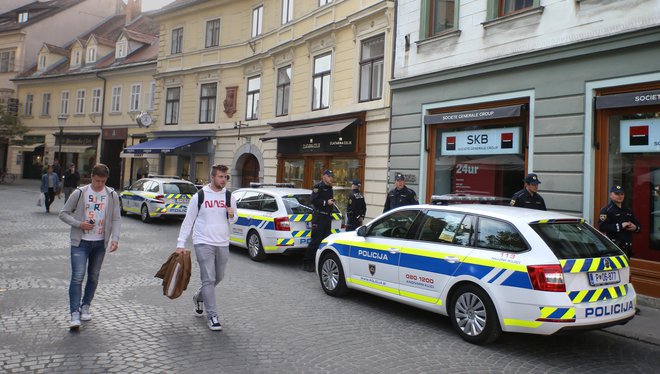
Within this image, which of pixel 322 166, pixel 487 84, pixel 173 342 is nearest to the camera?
pixel 173 342

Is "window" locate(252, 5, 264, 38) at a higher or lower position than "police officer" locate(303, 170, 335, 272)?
higher

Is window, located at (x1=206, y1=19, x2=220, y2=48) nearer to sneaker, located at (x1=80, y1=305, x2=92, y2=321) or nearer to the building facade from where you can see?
the building facade

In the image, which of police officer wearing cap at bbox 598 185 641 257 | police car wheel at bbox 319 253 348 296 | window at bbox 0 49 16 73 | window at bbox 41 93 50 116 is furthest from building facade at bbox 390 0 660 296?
window at bbox 0 49 16 73

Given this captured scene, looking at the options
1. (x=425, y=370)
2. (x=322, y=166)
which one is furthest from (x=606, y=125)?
(x=322, y=166)

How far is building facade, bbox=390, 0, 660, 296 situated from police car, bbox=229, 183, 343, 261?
3696mm

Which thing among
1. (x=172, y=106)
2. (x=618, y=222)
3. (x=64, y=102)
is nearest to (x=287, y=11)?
(x=172, y=106)

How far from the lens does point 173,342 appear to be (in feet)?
16.2

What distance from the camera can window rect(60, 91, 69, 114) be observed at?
3441 cm

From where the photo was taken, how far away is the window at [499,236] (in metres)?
5.23

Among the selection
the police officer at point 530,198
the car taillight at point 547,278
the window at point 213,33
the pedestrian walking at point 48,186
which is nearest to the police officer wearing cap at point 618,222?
the police officer at point 530,198

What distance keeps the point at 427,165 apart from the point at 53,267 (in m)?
8.47

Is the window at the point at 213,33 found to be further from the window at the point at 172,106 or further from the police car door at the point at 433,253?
the police car door at the point at 433,253

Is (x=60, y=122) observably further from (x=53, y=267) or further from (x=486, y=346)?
(x=486, y=346)

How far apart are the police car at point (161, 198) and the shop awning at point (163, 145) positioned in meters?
6.31
